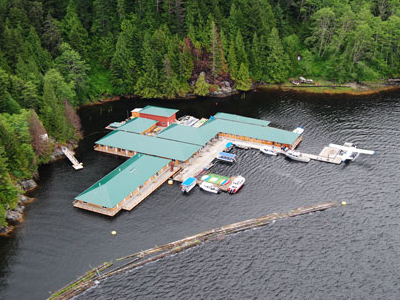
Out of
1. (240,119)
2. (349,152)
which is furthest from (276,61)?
(349,152)

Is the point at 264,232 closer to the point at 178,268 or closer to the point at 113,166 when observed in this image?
the point at 178,268

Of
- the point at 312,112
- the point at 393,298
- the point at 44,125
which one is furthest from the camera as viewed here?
the point at 312,112

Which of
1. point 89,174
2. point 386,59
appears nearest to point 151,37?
point 89,174

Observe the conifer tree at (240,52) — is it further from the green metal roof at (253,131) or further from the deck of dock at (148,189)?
the deck of dock at (148,189)

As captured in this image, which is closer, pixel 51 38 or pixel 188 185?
pixel 188 185

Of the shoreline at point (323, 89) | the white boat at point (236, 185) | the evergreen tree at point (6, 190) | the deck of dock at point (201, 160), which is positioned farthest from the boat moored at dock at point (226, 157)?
the evergreen tree at point (6, 190)

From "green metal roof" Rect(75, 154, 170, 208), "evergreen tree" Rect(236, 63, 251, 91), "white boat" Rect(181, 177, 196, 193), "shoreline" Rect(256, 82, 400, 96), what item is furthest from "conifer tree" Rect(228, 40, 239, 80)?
"white boat" Rect(181, 177, 196, 193)

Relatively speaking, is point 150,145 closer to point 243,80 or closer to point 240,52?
point 243,80
